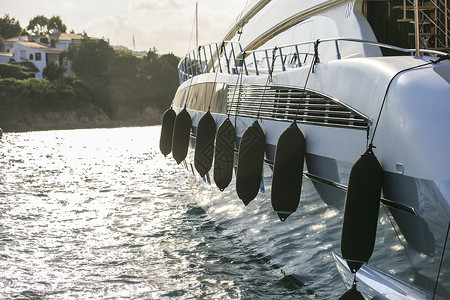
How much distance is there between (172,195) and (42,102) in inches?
1951

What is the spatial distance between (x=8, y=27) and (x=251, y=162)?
105 meters

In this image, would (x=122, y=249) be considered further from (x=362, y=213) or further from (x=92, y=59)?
(x=92, y=59)

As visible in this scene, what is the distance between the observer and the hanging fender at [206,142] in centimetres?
982

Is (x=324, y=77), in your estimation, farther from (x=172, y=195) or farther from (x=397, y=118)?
(x=172, y=195)

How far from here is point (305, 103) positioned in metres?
6.96

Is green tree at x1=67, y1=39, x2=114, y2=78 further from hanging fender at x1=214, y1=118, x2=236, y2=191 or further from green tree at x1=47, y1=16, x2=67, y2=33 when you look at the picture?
hanging fender at x1=214, y1=118, x2=236, y2=191

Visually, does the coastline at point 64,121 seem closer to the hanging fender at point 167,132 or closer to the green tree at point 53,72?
the green tree at point 53,72

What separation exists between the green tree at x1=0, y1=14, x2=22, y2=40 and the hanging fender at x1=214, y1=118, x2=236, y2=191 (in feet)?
337

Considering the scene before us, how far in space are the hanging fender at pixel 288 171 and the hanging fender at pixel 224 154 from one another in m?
2.21

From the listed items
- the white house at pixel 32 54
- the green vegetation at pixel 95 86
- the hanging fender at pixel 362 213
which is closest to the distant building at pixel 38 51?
the white house at pixel 32 54

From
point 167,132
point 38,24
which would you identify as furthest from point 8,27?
point 167,132

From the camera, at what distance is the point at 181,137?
36.8ft

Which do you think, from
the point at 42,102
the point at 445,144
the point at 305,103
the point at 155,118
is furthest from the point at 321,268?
the point at 155,118

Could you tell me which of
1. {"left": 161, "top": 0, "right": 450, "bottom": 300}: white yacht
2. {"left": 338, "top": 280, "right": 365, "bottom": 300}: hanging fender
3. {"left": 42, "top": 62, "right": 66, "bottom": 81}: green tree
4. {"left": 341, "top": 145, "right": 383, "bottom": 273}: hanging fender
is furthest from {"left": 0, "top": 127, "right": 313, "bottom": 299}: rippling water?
{"left": 42, "top": 62, "right": 66, "bottom": 81}: green tree
